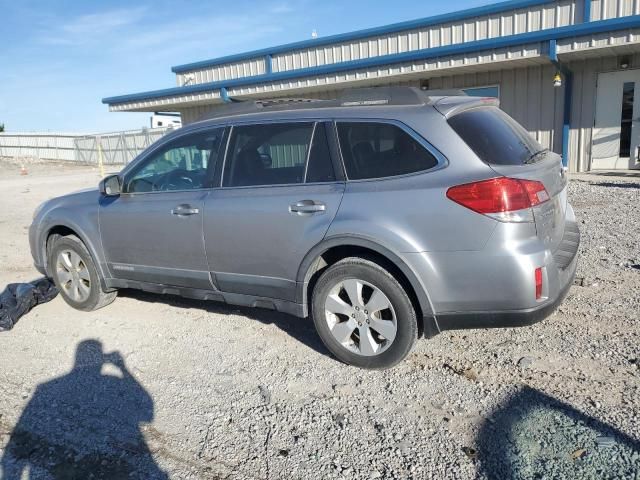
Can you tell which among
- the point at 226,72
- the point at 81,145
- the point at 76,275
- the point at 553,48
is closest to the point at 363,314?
the point at 76,275

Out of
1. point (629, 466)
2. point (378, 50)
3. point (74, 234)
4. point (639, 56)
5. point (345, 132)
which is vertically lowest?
point (629, 466)

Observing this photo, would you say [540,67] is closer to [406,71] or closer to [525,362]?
[406,71]

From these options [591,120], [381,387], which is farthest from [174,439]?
[591,120]

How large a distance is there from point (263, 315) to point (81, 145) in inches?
1516

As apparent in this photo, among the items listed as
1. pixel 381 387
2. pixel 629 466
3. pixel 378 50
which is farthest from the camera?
pixel 378 50

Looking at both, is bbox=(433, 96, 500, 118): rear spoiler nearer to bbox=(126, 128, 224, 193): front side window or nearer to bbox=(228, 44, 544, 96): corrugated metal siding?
bbox=(126, 128, 224, 193): front side window

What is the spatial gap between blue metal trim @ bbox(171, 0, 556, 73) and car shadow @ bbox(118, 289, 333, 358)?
11.2m

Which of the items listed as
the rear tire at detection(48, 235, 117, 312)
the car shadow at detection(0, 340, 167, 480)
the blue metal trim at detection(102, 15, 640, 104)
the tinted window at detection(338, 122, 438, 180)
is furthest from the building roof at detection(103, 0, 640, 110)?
the car shadow at detection(0, 340, 167, 480)

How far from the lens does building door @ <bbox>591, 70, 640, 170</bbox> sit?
1203cm

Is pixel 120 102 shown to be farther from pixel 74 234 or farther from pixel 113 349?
pixel 113 349

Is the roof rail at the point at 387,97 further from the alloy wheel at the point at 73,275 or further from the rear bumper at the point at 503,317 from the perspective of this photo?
the alloy wheel at the point at 73,275

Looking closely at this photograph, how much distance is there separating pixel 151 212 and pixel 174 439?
2124mm

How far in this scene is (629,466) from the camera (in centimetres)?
252

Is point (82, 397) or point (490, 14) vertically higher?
point (490, 14)
